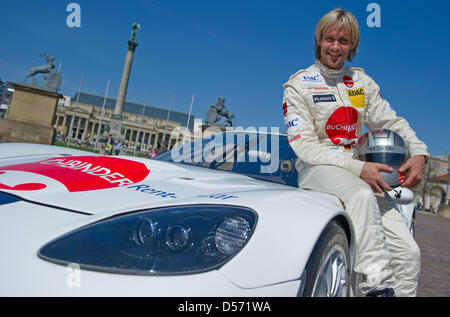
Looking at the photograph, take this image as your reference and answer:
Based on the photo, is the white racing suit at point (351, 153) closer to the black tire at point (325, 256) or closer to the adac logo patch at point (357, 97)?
the adac logo patch at point (357, 97)

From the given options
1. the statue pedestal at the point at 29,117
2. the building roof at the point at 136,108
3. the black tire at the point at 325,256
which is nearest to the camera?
the black tire at the point at 325,256

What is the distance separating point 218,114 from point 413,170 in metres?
22.0

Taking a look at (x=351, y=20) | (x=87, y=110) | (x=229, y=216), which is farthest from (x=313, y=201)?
(x=87, y=110)

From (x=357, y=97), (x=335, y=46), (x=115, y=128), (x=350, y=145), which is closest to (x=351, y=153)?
(x=350, y=145)

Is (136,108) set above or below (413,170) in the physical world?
above

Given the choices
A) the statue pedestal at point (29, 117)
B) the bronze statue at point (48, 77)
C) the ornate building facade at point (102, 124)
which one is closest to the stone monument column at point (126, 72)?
the bronze statue at point (48, 77)

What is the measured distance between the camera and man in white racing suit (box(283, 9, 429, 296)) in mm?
1802

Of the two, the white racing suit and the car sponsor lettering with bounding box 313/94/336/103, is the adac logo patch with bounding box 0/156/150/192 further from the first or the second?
the car sponsor lettering with bounding box 313/94/336/103

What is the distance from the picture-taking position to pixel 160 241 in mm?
1271

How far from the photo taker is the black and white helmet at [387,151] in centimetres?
208

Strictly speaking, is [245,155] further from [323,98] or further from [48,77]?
[48,77]

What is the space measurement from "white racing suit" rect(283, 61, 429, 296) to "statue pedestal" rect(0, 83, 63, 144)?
1597 cm

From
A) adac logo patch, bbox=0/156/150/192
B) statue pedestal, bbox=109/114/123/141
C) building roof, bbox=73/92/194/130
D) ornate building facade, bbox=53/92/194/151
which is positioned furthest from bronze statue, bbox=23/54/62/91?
building roof, bbox=73/92/194/130
